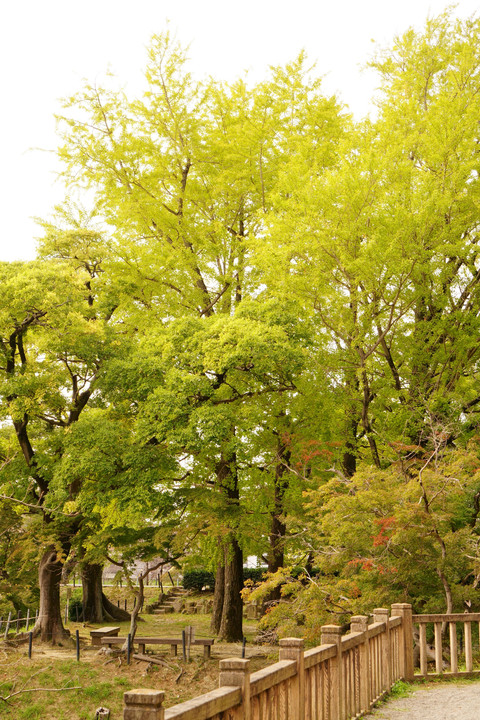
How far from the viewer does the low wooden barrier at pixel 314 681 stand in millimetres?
3537

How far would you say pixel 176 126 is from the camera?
18.6 metres

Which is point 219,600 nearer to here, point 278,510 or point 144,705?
point 278,510

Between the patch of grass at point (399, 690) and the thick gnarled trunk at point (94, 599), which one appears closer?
the patch of grass at point (399, 690)

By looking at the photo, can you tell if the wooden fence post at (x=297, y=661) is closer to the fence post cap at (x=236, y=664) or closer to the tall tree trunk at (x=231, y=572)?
the fence post cap at (x=236, y=664)

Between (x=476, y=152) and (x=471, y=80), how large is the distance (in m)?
1.80

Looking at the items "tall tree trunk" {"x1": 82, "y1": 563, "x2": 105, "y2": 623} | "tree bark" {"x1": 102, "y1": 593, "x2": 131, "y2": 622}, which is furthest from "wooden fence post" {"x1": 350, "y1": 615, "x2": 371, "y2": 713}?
"tree bark" {"x1": 102, "y1": 593, "x2": 131, "y2": 622}

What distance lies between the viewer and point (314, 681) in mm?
5340

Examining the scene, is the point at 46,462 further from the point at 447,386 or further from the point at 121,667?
the point at 447,386

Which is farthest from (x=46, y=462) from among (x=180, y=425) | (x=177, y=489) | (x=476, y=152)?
(x=476, y=152)

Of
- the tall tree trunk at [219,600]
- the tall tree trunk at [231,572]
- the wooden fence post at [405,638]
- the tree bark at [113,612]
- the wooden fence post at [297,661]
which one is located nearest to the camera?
the wooden fence post at [297,661]

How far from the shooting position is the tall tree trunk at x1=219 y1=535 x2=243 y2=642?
64.5 feet

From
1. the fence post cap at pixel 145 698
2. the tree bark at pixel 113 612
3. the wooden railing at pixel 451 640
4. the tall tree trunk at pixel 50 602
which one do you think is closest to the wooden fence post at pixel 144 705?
the fence post cap at pixel 145 698

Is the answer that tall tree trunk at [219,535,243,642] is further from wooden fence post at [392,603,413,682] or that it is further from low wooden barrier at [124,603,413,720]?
low wooden barrier at [124,603,413,720]

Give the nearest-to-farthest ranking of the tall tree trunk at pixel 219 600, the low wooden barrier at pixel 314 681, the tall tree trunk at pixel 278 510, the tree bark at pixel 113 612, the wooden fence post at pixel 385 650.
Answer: the low wooden barrier at pixel 314 681 → the wooden fence post at pixel 385 650 → the tall tree trunk at pixel 278 510 → the tall tree trunk at pixel 219 600 → the tree bark at pixel 113 612
